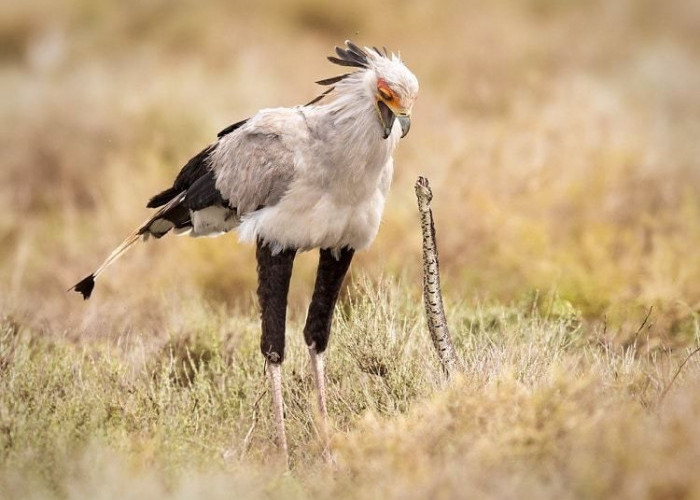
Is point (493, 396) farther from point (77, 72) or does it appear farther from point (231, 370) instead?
point (77, 72)

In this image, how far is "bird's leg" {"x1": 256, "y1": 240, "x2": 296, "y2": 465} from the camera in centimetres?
483

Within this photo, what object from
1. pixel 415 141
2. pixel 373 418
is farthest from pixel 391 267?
pixel 373 418

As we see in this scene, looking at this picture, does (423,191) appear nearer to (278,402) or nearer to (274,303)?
(274,303)

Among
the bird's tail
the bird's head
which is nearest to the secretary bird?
the bird's head

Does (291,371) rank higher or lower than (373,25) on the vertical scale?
lower

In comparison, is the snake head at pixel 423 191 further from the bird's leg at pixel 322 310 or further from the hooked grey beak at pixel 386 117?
the bird's leg at pixel 322 310

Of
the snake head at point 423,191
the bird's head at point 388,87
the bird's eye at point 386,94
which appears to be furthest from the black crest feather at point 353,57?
the snake head at point 423,191

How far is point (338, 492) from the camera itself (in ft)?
12.9

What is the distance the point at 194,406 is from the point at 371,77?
1.75 metres

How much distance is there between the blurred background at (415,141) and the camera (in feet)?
26.3

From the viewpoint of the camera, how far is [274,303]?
4859 millimetres

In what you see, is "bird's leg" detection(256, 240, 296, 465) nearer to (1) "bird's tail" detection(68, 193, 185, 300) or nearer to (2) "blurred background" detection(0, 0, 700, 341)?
(1) "bird's tail" detection(68, 193, 185, 300)

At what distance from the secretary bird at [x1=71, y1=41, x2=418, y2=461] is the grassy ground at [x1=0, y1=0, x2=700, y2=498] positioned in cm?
40

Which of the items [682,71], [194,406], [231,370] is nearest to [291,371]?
[231,370]
